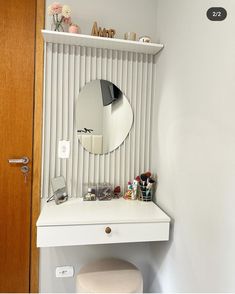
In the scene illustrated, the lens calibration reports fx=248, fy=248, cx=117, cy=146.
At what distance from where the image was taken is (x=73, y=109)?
1.83 metres

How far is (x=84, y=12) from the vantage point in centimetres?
182

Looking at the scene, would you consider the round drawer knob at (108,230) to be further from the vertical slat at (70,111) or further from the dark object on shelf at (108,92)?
the dark object on shelf at (108,92)

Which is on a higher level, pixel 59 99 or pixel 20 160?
pixel 59 99

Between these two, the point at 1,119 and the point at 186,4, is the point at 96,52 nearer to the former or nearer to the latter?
the point at 186,4

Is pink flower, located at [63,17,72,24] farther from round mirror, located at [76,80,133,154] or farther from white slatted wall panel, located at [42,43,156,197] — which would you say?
round mirror, located at [76,80,133,154]

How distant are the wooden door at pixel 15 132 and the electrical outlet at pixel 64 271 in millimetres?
218

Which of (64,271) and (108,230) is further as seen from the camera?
(64,271)

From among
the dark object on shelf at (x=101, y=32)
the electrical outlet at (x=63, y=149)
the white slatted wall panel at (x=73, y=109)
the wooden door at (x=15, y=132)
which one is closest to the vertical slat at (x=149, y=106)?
the white slatted wall panel at (x=73, y=109)

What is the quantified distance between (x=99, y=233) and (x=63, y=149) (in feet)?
2.23

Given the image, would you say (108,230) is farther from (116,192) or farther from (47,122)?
(47,122)

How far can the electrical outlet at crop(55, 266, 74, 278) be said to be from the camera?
1.83 meters

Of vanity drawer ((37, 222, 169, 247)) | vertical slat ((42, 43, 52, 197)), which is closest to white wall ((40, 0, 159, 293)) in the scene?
vertical slat ((42, 43, 52, 197))

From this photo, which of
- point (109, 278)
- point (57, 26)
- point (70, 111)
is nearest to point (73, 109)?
point (70, 111)

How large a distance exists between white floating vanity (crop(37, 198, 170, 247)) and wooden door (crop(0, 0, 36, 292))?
1.15 ft
